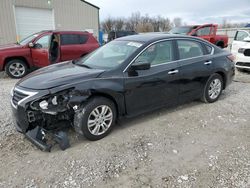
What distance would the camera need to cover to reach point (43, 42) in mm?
7812

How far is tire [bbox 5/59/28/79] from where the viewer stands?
758 centimetres

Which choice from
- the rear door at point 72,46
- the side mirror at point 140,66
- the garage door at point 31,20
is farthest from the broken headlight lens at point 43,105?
the garage door at point 31,20

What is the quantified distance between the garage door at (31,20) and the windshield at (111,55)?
13138 mm

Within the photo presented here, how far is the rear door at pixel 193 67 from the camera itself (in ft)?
14.1

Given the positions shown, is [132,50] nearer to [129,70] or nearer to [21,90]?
[129,70]

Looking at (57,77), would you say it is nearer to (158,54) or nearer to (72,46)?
(158,54)

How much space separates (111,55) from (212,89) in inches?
96.9

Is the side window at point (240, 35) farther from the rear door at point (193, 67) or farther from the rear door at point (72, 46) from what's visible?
the rear door at point (72, 46)

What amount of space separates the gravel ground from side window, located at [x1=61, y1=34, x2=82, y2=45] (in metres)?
4.36

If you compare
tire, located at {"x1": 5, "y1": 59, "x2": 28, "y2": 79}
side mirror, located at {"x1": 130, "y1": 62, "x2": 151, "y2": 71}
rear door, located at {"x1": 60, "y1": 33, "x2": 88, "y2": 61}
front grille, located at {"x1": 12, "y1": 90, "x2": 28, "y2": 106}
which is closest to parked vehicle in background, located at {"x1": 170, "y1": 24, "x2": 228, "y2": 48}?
rear door, located at {"x1": 60, "y1": 33, "x2": 88, "y2": 61}

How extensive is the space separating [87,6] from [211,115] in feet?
54.4

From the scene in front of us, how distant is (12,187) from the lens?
8.11 ft

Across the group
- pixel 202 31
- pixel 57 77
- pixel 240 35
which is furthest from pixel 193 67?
pixel 202 31

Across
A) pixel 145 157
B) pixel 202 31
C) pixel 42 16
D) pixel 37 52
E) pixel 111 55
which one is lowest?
pixel 145 157
